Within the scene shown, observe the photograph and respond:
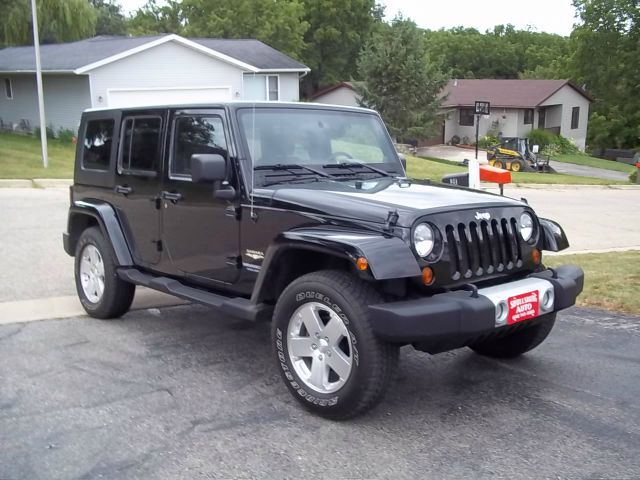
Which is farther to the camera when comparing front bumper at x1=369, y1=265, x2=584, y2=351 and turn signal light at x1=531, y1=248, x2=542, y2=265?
turn signal light at x1=531, y1=248, x2=542, y2=265

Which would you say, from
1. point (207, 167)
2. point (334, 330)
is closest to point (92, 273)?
point (207, 167)

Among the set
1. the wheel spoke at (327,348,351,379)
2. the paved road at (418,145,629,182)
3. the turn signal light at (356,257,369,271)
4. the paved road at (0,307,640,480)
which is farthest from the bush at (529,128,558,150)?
the turn signal light at (356,257,369,271)

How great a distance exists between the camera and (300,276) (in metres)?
4.42

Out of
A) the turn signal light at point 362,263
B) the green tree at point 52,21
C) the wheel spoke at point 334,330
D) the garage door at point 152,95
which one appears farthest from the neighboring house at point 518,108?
the turn signal light at point 362,263

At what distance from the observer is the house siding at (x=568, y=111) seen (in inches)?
1967

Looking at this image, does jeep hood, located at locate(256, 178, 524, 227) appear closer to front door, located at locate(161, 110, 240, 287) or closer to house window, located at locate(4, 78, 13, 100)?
front door, located at locate(161, 110, 240, 287)

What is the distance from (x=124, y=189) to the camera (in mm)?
5848

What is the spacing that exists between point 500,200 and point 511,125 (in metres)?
44.8

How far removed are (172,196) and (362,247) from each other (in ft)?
6.73

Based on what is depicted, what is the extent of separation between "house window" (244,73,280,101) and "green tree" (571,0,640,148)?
32.9 metres

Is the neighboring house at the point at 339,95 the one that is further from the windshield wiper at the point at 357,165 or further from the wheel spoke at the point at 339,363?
the wheel spoke at the point at 339,363

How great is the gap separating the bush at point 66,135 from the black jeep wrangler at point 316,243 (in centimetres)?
2205

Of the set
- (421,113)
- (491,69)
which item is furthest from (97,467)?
(491,69)

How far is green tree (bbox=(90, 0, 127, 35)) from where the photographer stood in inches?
2242
